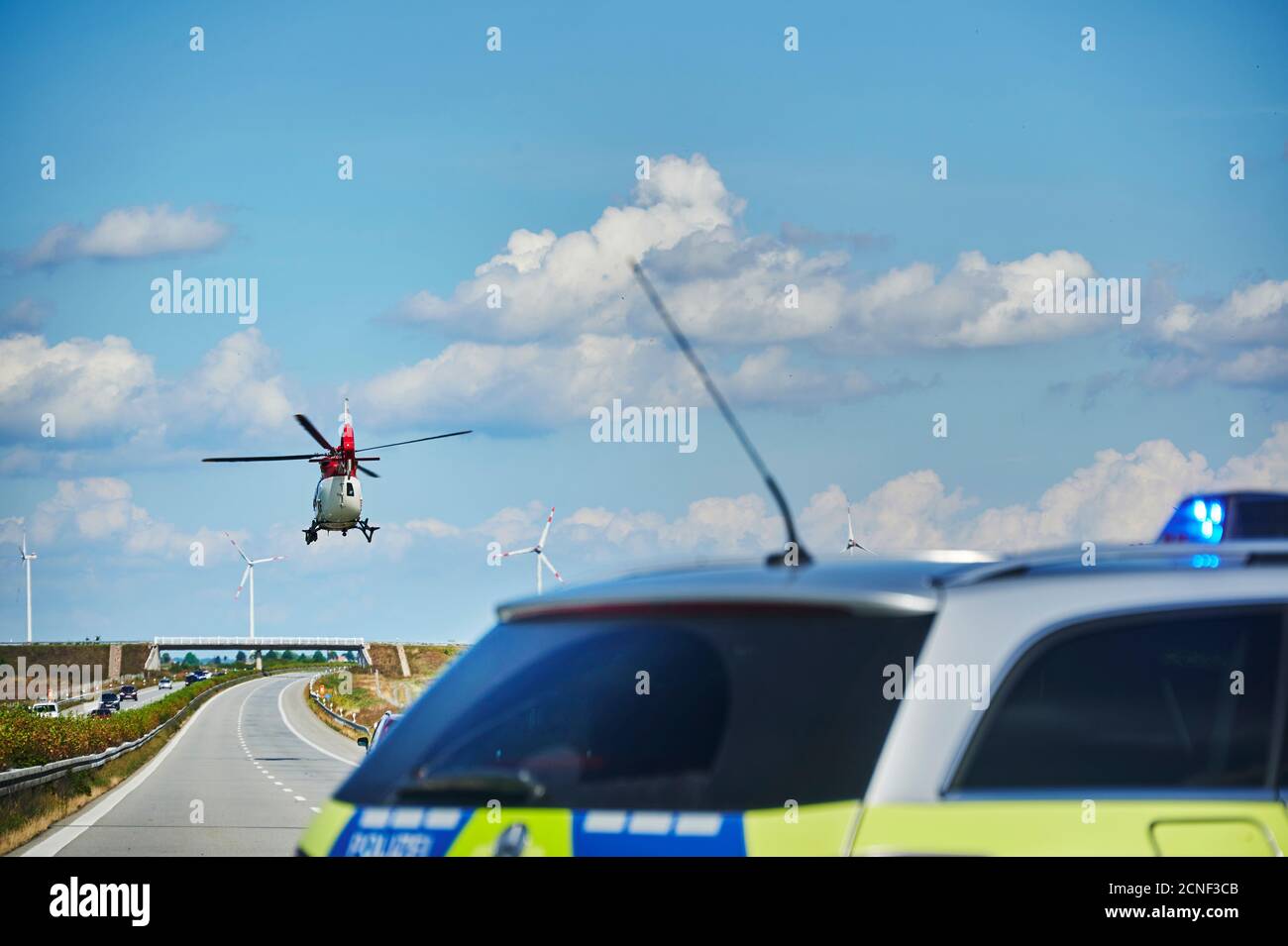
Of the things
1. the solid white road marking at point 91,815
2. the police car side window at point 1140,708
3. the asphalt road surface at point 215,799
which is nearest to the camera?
the police car side window at point 1140,708

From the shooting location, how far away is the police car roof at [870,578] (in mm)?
3500

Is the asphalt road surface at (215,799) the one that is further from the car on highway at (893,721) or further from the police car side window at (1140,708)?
the police car side window at (1140,708)

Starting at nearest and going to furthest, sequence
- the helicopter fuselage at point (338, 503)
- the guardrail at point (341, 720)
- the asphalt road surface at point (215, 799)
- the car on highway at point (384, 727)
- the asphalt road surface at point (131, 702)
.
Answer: the car on highway at point (384, 727) < the asphalt road surface at point (215, 799) < the guardrail at point (341, 720) < the helicopter fuselage at point (338, 503) < the asphalt road surface at point (131, 702)

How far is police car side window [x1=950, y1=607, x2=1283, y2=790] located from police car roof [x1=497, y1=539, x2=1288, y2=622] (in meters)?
0.15

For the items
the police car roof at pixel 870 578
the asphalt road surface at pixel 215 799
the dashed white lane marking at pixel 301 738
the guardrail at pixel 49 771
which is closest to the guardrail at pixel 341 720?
the asphalt road surface at pixel 215 799

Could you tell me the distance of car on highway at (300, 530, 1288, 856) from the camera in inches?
129

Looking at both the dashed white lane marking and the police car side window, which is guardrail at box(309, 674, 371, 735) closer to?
the dashed white lane marking

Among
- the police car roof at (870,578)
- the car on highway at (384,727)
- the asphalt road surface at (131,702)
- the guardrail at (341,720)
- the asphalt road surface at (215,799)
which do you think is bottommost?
the asphalt road surface at (131,702)

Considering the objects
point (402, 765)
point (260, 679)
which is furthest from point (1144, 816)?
point (260, 679)

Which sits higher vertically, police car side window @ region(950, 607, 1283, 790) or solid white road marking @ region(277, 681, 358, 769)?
police car side window @ region(950, 607, 1283, 790)

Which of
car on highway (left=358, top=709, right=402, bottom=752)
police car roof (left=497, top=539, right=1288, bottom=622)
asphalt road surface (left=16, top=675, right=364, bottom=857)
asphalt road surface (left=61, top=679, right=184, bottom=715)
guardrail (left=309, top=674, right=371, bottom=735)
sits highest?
police car roof (left=497, top=539, right=1288, bottom=622)

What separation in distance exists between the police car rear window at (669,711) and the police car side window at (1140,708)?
0.24 meters

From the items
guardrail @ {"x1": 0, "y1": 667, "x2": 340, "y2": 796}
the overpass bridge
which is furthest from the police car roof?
the overpass bridge
